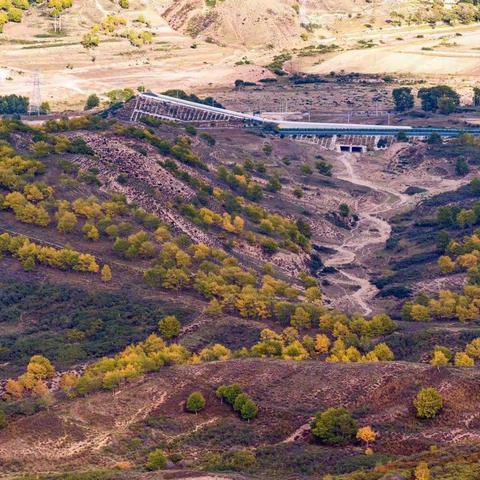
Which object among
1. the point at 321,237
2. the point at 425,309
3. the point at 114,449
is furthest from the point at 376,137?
the point at 114,449

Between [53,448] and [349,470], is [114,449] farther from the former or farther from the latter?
[349,470]

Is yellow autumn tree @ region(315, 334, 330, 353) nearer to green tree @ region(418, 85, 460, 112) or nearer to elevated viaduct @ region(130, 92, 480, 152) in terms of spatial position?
elevated viaduct @ region(130, 92, 480, 152)

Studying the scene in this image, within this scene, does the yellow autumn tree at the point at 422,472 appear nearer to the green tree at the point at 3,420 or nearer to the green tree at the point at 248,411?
the green tree at the point at 248,411

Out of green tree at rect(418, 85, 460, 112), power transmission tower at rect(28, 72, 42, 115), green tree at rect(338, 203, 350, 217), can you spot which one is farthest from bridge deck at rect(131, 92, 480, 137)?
green tree at rect(338, 203, 350, 217)

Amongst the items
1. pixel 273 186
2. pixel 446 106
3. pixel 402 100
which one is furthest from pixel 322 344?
pixel 402 100

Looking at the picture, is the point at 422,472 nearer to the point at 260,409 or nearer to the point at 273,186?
the point at 260,409
